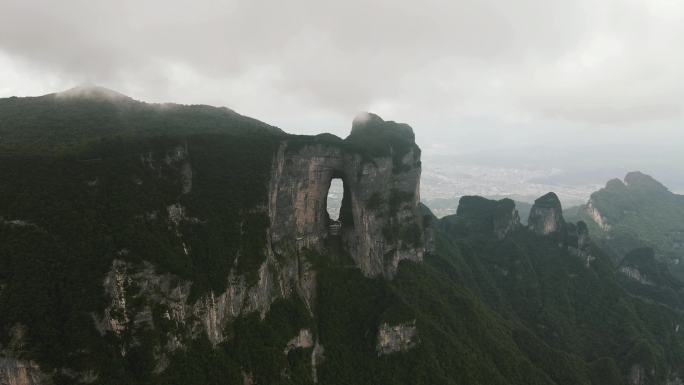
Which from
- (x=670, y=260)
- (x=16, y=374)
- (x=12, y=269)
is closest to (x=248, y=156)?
(x=12, y=269)

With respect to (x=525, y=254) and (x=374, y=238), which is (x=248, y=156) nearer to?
(x=374, y=238)

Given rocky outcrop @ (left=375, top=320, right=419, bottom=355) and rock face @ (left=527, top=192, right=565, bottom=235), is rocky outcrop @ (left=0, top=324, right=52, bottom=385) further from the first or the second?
rock face @ (left=527, top=192, right=565, bottom=235)

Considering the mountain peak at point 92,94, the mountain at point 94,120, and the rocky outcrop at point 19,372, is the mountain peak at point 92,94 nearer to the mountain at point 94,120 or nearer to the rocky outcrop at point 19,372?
the mountain at point 94,120

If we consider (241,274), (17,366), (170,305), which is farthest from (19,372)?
(241,274)

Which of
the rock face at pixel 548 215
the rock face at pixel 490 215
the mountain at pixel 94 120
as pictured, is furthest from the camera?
the rock face at pixel 490 215

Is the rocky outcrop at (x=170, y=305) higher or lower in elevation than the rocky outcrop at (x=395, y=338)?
higher

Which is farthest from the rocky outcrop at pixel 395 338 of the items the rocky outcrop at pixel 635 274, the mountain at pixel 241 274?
the rocky outcrop at pixel 635 274

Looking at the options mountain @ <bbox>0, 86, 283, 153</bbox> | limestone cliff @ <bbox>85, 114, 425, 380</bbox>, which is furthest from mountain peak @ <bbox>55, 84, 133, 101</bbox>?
limestone cliff @ <bbox>85, 114, 425, 380</bbox>
